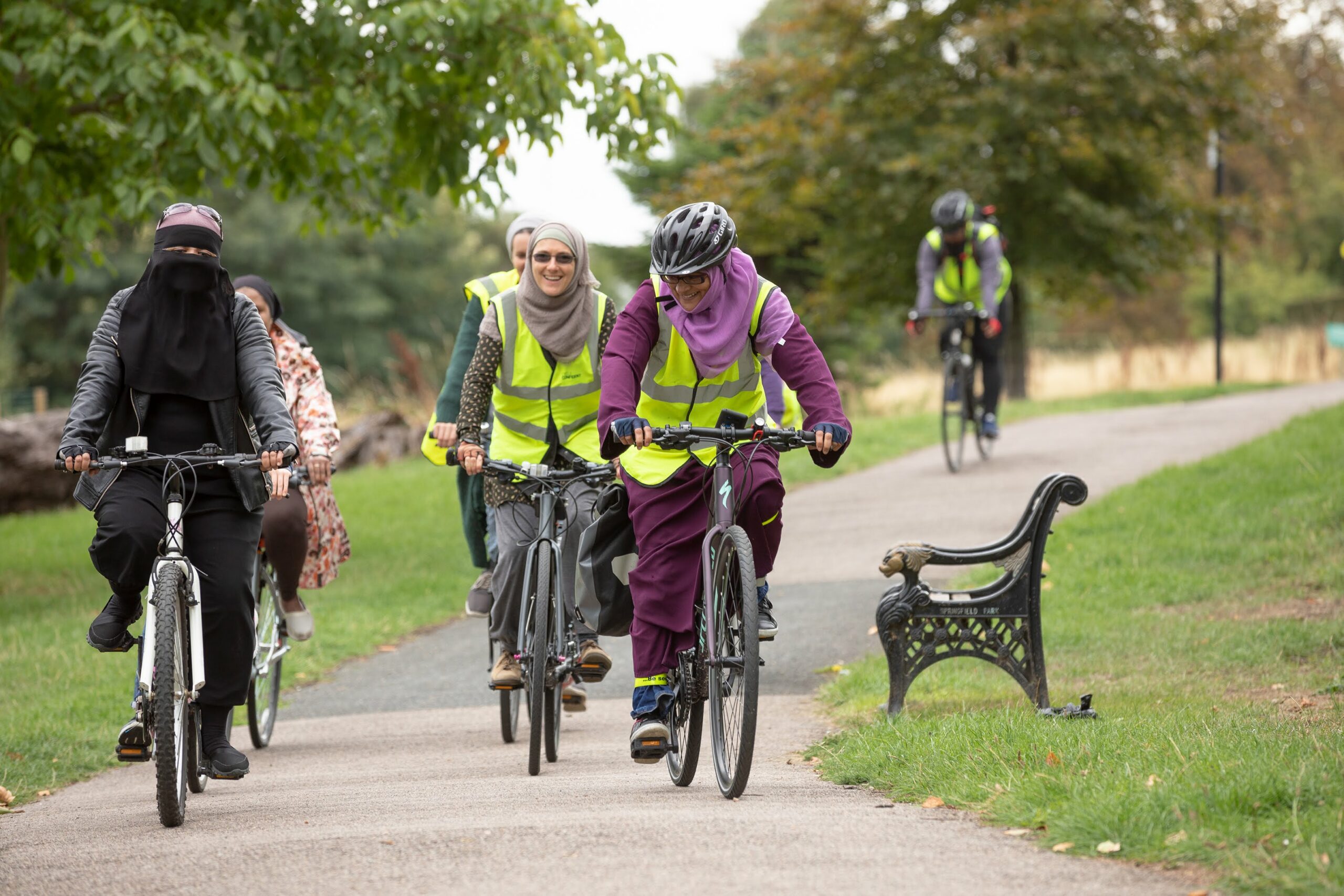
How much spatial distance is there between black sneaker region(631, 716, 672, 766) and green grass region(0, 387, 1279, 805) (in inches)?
99.9

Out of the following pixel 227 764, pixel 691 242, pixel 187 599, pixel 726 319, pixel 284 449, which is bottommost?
pixel 227 764

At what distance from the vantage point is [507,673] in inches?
260

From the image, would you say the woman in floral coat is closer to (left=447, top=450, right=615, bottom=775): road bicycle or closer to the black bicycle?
(left=447, top=450, right=615, bottom=775): road bicycle

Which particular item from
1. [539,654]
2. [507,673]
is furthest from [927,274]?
[539,654]

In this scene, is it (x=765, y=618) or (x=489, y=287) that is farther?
(x=489, y=287)

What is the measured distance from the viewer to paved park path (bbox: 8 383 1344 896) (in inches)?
151

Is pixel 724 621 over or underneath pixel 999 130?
underneath

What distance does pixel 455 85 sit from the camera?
12375 mm

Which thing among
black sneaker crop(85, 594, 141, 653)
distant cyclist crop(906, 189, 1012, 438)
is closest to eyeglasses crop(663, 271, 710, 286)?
black sneaker crop(85, 594, 141, 653)

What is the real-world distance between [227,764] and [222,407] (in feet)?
3.97

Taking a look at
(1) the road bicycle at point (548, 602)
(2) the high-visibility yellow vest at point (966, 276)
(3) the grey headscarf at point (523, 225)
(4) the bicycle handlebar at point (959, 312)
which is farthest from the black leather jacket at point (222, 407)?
(2) the high-visibility yellow vest at point (966, 276)

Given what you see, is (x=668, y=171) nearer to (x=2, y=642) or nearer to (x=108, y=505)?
(x=2, y=642)

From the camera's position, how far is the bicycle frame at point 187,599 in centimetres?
521

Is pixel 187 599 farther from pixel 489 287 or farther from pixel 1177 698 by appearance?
pixel 1177 698
